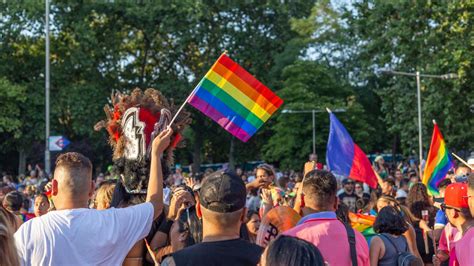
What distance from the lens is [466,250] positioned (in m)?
5.23

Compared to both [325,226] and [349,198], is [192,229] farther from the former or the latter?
[349,198]

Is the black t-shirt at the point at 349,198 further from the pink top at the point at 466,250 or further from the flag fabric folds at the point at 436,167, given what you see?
the pink top at the point at 466,250

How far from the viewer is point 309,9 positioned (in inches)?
1868

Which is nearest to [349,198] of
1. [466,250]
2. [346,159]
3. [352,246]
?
[346,159]

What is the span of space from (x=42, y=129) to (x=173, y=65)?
854cm

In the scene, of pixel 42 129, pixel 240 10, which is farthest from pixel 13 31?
pixel 240 10

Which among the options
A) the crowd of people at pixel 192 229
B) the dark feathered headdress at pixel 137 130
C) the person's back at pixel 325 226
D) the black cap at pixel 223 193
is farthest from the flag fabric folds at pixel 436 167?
the black cap at pixel 223 193

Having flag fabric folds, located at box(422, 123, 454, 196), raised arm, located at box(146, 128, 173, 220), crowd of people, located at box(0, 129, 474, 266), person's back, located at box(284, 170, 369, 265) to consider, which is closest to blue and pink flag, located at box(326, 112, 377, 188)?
flag fabric folds, located at box(422, 123, 454, 196)

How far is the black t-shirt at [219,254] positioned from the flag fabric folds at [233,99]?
374cm

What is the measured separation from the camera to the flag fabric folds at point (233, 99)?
7973mm

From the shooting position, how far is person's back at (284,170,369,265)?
503 centimetres

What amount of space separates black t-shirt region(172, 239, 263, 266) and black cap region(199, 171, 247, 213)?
0.17 m

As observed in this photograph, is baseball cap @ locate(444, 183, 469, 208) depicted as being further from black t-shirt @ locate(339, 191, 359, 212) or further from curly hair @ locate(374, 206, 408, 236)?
black t-shirt @ locate(339, 191, 359, 212)

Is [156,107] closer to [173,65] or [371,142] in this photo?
→ [173,65]
